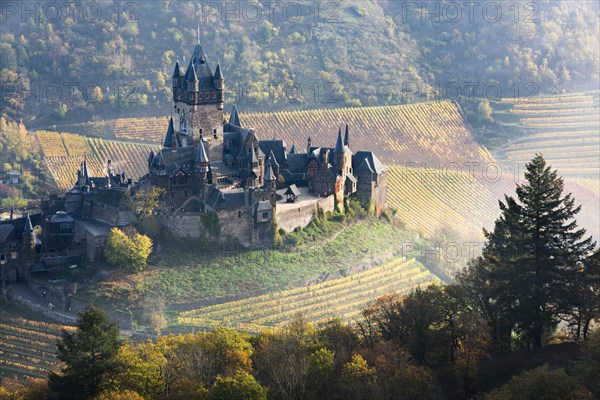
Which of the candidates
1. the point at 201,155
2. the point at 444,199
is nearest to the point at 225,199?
the point at 201,155

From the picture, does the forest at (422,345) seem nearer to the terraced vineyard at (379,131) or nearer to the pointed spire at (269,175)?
the pointed spire at (269,175)

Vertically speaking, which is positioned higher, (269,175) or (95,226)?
(269,175)

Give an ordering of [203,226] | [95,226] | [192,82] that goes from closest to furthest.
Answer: [203,226] → [95,226] → [192,82]

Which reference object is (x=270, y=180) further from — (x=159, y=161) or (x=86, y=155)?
(x=86, y=155)

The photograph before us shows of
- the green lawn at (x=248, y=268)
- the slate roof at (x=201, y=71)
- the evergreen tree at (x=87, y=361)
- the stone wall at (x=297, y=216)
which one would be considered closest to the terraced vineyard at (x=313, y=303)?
the green lawn at (x=248, y=268)

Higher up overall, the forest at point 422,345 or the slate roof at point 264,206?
the slate roof at point 264,206

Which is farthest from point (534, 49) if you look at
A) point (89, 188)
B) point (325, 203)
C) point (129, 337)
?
point (129, 337)

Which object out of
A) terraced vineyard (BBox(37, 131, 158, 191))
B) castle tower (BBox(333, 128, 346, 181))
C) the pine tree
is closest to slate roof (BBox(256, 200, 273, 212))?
castle tower (BBox(333, 128, 346, 181))
